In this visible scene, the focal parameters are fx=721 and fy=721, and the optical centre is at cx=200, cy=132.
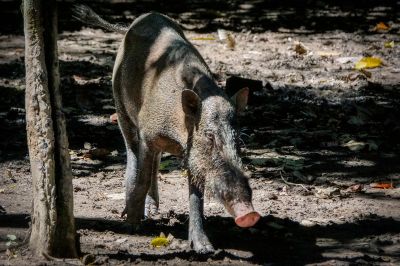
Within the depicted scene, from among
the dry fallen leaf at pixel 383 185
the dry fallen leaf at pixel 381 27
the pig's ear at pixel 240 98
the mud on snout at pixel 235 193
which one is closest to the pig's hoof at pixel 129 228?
the mud on snout at pixel 235 193

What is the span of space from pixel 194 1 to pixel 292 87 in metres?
6.21

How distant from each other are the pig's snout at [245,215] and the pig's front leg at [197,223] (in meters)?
0.53

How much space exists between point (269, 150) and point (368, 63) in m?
3.50

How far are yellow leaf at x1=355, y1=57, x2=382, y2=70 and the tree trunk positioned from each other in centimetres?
685

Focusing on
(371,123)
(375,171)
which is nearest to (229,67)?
(371,123)

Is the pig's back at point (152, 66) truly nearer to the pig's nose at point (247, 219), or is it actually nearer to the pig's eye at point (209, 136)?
the pig's eye at point (209, 136)

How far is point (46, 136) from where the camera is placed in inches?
176

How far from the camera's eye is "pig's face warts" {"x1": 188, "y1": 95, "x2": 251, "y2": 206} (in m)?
4.91

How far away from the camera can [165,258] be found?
5.00 m

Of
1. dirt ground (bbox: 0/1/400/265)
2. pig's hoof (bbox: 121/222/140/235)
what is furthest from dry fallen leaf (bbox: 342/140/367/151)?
pig's hoof (bbox: 121/222/140/235)

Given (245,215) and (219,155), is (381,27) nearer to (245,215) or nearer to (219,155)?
(219,155)

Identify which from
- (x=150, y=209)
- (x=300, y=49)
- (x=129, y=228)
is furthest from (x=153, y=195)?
(x=300, y=49)

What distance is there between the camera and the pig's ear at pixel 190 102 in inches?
202

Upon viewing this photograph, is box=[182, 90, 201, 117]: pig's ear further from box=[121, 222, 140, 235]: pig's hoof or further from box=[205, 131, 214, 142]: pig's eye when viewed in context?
box=[121, 222, 140, 235]: pig's hoof
